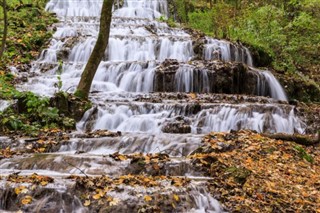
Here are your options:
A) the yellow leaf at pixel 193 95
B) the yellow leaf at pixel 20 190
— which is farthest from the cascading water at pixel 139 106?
the yellow leaf at pixel 20 190

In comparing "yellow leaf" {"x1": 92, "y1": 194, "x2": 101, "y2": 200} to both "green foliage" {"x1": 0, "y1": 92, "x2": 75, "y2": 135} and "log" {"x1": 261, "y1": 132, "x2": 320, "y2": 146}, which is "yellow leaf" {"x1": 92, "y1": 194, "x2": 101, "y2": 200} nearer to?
"green foliage" {"x1": 0, "y1": 92, "x2": 75, "y2": 135}

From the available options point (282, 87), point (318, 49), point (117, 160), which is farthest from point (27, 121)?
point (318, 49)

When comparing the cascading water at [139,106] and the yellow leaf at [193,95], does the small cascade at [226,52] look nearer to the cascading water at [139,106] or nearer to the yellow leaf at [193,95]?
the cascading water at [139,106]

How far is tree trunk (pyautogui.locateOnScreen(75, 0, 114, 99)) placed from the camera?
9263 millimetres

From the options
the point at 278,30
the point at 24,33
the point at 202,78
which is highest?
the point at 278,30

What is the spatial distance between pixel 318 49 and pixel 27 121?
1454 cm

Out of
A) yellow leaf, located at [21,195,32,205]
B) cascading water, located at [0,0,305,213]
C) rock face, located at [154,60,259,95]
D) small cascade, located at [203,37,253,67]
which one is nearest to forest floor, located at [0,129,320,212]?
yellow leaf, located at [21,195,32,205]

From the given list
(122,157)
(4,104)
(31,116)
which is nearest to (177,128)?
(122,157)

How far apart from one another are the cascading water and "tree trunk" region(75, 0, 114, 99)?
0.66m

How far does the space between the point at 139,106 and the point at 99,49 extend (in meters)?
1.90

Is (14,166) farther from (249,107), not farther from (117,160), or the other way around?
(249,107)

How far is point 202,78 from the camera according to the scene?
12.8m

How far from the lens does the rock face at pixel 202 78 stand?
1269cm

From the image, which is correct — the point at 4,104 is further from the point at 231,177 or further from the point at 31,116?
the point at 231,177
